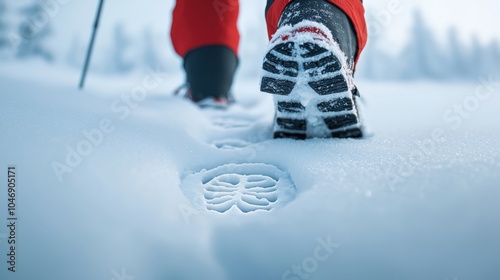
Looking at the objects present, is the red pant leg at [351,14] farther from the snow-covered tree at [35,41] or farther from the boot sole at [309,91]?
the snow-covered tree at [35,41]

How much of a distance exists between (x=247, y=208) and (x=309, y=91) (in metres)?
0.47

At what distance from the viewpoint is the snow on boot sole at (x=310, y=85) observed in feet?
3.07

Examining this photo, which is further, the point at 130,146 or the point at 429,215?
the point at 130,146

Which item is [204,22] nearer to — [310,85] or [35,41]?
[310,85]

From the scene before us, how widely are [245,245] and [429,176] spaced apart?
1.38 ft

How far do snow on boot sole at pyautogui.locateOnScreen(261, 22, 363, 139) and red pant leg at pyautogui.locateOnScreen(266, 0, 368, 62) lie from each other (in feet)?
0.68

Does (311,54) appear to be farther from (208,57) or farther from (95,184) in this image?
(208,57)

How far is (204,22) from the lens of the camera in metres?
1.80

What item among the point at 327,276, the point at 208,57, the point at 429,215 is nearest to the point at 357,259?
the point at 327,276

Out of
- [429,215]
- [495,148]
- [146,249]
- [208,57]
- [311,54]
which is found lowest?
[146,249]

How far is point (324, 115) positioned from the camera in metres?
1.06

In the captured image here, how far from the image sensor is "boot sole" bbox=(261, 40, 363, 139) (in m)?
0.95

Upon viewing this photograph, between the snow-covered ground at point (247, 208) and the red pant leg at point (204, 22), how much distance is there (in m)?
1.00

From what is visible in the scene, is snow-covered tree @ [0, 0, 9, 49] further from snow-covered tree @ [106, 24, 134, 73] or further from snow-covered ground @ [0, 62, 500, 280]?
snow-covered ground @ [0, 62, 500, 280]
